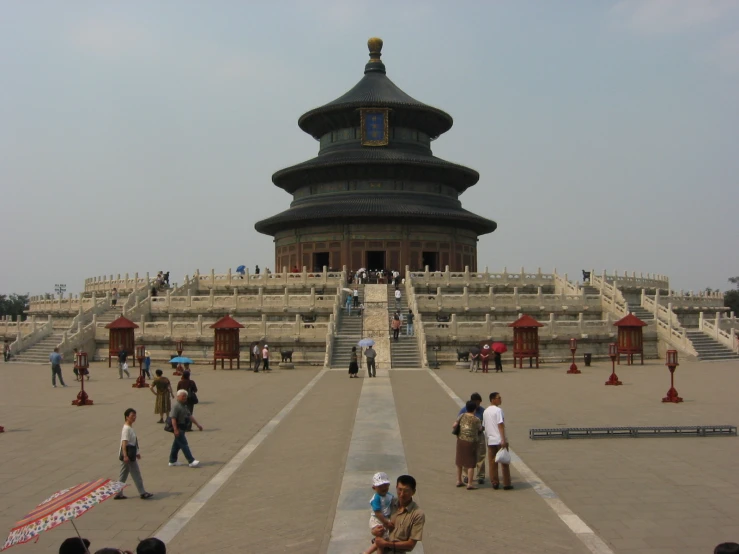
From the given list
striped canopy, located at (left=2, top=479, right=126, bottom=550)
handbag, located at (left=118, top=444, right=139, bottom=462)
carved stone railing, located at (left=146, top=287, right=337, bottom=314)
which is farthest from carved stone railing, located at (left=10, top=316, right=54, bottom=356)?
striped canopy, located at (left=2, top=479, right=126, bottom=550)

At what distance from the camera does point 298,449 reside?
14562 mm

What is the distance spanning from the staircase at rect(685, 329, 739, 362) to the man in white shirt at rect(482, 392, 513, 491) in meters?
27.0

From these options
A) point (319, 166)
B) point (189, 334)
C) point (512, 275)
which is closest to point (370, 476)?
point (189, 334)

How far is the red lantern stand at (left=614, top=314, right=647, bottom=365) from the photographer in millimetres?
33219

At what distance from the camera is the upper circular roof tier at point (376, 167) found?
53.8 meters

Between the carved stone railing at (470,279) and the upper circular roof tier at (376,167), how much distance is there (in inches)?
555

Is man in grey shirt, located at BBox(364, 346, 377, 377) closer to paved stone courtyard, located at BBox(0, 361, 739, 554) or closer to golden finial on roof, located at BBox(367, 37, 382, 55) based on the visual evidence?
paved stone courtyard, located at BBox(0, 361, 739, 554)

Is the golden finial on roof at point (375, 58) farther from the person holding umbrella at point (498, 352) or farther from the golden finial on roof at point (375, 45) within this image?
the person holding umbrella at point (498, 352)

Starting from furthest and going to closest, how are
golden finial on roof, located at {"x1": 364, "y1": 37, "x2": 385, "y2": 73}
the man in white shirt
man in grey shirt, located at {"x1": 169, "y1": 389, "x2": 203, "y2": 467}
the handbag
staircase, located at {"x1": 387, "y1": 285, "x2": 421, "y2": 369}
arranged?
1. golden finial on roof, located at {"x1": 364, "y1": 37, "x2": 385, "y2": 73}
2. staircase, located at {"x1": 387, "y1": 285, "x2": 421, "y2": 369}
3. man in grey shirt, located at {"x1": 169, "y1": 389, "x2": 203, "y2": 467}
4. the man in white shirt
5. the handbag

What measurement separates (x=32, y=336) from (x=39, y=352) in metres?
2.03

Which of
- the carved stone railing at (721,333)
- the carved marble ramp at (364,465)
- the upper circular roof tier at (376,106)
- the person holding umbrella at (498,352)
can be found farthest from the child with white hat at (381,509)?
the upper circular roof tier at (376,106)

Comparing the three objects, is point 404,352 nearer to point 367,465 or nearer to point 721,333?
point 721,333

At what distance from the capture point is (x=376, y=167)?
54875 millimetres

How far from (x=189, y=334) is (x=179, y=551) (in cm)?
2804
